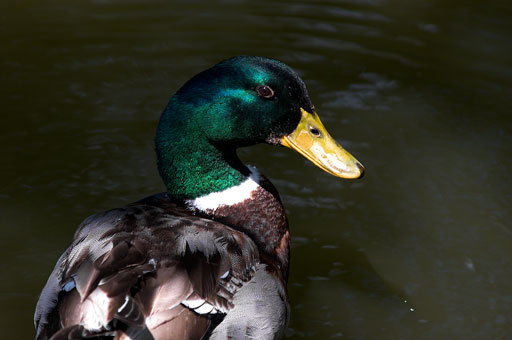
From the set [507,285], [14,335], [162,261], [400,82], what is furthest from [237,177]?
[400,82]

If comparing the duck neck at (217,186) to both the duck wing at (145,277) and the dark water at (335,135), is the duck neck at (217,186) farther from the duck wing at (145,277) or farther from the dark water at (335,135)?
the dark water at (335,135)

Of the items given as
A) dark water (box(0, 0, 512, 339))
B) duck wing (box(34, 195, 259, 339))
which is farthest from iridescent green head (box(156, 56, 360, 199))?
dark water (box(0, 0, 512, 339))

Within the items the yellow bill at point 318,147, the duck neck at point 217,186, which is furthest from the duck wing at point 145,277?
the yellow bill at point 318,147

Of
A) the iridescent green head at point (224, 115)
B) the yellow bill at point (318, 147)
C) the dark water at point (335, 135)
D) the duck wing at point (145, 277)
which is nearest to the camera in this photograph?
the duck wing at point (145, 277)

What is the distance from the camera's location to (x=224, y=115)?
12.2 feet

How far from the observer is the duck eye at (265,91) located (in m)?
3.69

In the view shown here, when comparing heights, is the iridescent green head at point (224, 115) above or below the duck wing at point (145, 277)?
above

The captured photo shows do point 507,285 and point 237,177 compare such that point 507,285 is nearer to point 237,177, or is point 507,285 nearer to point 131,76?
point 237,177

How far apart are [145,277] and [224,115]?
3.21 ft

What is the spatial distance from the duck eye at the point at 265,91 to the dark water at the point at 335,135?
1.22 meters

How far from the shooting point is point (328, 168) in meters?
3.81

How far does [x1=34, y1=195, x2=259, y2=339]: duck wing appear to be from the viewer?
3.02 m

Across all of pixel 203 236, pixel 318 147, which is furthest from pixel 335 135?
pixel 203 236

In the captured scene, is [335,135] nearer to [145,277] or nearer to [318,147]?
[318,147]
